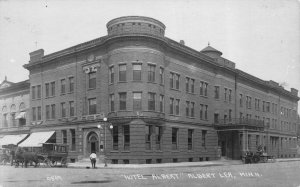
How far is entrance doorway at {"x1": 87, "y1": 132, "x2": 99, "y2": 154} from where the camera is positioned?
1560 inches

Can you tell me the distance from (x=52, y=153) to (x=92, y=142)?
7.49 meters

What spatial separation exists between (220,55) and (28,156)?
31.1 m

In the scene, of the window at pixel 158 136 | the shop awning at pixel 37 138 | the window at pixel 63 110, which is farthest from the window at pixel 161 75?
the shop awning at pixel 37 138

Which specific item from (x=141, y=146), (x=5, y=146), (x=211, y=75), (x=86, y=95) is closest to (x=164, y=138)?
(x=141, y=146)

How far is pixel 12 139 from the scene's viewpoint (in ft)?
169

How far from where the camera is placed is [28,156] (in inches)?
1247

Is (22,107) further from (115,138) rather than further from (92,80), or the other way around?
(115,138)

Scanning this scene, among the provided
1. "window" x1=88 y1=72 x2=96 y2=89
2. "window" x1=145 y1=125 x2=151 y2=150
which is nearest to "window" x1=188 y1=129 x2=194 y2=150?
"window" x1=145 y1=125 x2=151 y2=150

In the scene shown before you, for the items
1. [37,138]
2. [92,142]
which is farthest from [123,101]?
[37,138]

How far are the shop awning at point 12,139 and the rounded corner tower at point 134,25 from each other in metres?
21.5

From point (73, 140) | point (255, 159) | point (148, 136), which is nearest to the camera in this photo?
point (148, 136)

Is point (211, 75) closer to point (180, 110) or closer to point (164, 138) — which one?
point (180, 110)

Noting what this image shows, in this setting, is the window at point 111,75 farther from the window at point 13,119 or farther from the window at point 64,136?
the window at point 13,119

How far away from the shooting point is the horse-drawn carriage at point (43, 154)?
31734 mm
